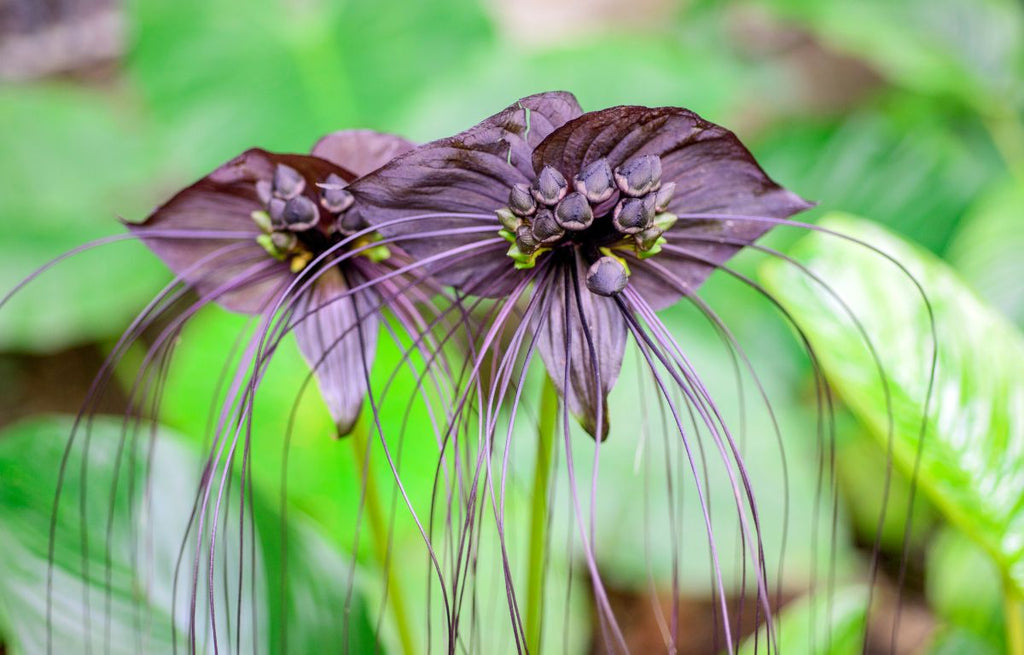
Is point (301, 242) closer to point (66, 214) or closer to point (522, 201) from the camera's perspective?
point (522, 201)

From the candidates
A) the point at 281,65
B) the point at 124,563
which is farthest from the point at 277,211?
the point at 281,65

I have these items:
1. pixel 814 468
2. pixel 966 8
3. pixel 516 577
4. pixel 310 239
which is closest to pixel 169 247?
pixel 310 239

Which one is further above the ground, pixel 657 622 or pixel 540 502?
pixel 540 502

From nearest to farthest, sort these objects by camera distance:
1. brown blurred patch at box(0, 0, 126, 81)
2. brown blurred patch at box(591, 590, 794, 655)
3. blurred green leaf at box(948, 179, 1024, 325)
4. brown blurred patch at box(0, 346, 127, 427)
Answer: blurred green leaf at box(948, 179, 1024, 325) → brown blurred patch at box(591, 590, 794, 655) → brown blurred patch at box(0, 346, 127, 427) → brown blurred patch at box(0, 0, 126, 81)

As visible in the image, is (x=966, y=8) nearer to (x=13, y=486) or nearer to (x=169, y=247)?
(x=169, y=247)

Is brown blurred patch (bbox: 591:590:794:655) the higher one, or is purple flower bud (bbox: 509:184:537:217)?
purple flower bud (bbox: 509:184:537:217)

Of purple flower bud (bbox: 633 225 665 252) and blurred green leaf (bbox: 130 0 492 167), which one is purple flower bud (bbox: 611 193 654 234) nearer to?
purple flower bud (bbox: 633 225 665 252)

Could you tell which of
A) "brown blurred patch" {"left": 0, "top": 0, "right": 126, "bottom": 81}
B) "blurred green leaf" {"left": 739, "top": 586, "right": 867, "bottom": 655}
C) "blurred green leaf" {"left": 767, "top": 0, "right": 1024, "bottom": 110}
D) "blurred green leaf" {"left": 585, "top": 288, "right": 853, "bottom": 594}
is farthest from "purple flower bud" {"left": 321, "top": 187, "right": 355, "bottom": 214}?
"brown blurred patch" {"left": 0, "top": 0, "right": 126, "bottom": 81}
